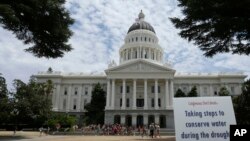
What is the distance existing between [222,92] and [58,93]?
43.3 m

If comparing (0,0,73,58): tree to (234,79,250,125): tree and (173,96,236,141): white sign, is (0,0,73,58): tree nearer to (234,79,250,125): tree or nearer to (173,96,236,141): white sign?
(173,96,236,141): white sign

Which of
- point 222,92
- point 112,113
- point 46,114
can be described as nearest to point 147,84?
point 112,113

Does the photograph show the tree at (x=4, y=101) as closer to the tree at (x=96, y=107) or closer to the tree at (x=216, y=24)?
the tree at (x=96, y=107)

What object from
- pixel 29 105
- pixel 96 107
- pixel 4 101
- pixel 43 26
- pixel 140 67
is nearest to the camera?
pixel 43 26

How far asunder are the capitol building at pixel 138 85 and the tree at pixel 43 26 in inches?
1926

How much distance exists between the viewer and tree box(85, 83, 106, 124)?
71500mm

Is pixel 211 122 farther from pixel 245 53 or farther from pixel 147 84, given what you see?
pixel 147 84

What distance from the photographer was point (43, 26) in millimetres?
21875

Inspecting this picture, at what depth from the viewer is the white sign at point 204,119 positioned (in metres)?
7.06

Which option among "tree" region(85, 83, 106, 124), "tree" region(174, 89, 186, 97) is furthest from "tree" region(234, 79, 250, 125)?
"tree" region(85, 83, 106, 124)

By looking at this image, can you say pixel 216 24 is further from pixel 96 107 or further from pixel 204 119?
pixel 96 107

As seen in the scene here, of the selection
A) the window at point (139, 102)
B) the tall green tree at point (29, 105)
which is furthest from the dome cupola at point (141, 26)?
the tall green tree at point (29, 105)

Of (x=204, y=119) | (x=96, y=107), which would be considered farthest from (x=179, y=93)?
(x=204, y=119)

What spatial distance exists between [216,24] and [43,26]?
12.4 metres
